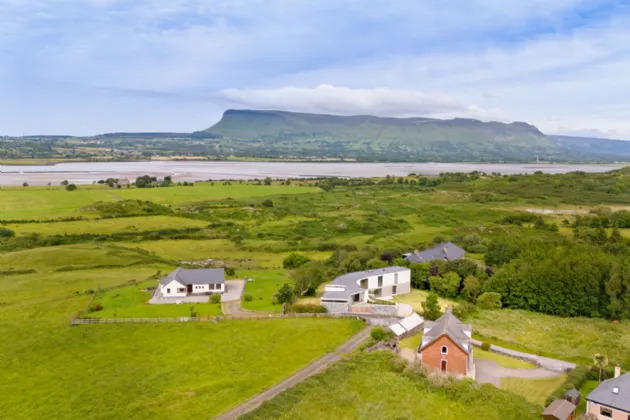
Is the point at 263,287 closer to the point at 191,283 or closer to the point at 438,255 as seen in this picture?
the point at 191,283

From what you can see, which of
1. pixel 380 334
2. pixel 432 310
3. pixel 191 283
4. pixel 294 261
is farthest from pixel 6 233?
pixel 432 310

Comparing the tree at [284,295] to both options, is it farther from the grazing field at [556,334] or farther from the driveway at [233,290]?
the grazing field at [556,334]

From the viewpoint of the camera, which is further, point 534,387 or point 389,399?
point 534,387

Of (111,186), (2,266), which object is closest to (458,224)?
(2,266)

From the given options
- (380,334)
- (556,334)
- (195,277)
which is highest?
(195,277)

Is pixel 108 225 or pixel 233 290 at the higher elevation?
pixel 108 225

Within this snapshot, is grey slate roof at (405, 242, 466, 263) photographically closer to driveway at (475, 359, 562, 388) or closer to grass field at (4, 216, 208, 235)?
driveway at (475, 359, 562, 388)

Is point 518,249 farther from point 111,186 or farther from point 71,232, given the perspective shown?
point 111,186

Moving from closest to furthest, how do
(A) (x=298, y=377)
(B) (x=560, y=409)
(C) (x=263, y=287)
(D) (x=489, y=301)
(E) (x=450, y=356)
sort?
(B) (x=560, y=409), (A) (x=298, y=377), (E) (x=450, y=356), (D) (x=489, y=301), (C) (x=263, y=287)

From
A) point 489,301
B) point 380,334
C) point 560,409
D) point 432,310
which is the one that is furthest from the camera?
point 489,301
